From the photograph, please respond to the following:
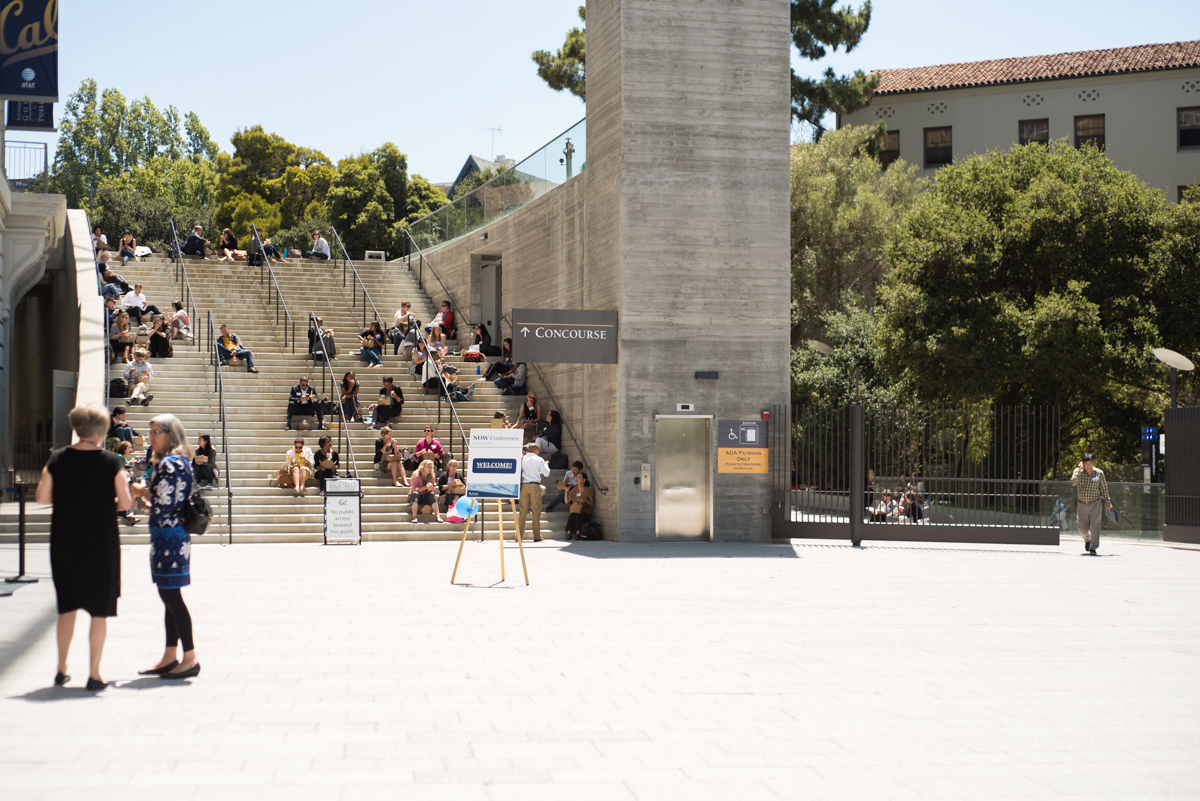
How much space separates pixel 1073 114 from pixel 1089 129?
902 millimetres

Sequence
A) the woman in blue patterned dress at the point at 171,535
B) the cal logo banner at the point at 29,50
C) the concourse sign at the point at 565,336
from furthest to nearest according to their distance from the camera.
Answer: the concourse sign at the point at 565,336 < the cal logo banner at the point at 29,50 < the woman in blue patterned dress at the point at 171,535

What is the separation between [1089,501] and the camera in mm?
19250

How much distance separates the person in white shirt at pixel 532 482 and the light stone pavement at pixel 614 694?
4.52 meters

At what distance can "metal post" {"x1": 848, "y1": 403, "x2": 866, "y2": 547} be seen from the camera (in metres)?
19.6

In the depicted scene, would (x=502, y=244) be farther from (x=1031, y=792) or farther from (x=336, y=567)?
(x=1031, y=792)

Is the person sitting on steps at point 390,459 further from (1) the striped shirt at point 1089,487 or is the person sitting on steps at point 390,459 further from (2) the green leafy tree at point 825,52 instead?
(2) the green leafy tree at point 825,52

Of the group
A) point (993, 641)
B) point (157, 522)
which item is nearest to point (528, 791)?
point (157, 522)

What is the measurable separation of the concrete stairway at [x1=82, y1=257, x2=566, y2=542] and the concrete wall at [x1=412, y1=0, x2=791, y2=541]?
10.1ft

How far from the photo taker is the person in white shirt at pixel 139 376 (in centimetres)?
2219

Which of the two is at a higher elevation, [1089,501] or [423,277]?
[423,277]

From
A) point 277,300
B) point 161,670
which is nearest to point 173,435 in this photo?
point 161,670

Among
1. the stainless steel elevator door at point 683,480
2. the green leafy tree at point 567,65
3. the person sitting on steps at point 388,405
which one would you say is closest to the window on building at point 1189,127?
the green leafy tree at point 567,65

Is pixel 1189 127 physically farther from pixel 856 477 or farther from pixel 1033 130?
pixel 856 477

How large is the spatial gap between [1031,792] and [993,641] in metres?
4.56
